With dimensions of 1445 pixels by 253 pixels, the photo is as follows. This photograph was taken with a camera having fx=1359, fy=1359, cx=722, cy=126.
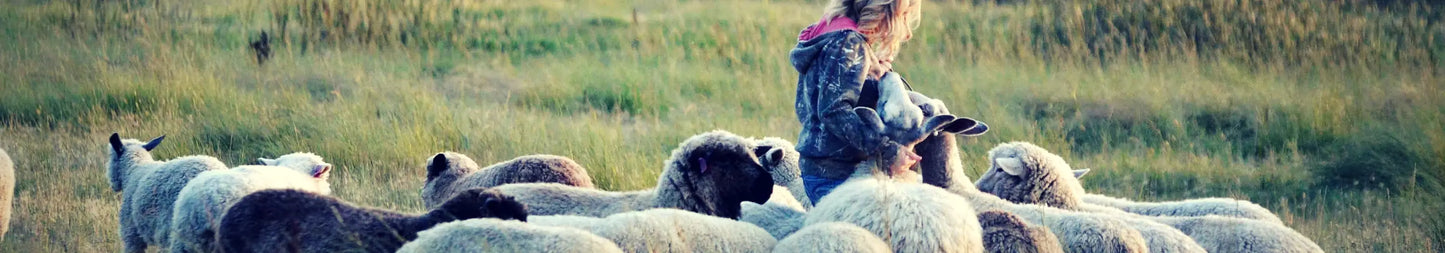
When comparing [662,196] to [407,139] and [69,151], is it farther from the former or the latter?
[69,151]

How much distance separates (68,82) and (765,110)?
20.1ft

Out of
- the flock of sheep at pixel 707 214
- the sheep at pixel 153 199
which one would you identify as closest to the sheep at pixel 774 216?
the flock of sheep at pixel 707 214

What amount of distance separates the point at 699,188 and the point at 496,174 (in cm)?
158

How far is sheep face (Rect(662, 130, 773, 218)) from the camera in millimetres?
5926

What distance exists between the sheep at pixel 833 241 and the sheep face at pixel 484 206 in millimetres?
950

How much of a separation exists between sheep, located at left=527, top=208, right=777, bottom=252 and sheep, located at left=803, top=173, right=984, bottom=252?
10.8 inches

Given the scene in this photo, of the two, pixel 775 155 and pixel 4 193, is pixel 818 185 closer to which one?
pixel 775 155

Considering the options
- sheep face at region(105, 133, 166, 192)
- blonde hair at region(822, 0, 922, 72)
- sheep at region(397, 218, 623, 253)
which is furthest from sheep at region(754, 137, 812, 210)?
sheep face at region(105, 133, 166, 192)

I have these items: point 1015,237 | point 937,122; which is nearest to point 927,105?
point 937,122

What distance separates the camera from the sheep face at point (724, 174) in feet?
19.4

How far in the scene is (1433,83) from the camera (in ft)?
36.5

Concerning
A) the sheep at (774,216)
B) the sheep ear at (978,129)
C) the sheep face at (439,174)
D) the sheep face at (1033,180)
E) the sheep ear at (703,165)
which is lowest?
the sheep face at (439,174)

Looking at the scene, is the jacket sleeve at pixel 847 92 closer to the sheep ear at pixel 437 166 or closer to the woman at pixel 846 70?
the woman at pixel 846 70

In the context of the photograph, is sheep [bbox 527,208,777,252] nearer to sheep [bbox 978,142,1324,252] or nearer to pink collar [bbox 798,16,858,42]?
pink collar [bbox 798,16,858,42]
